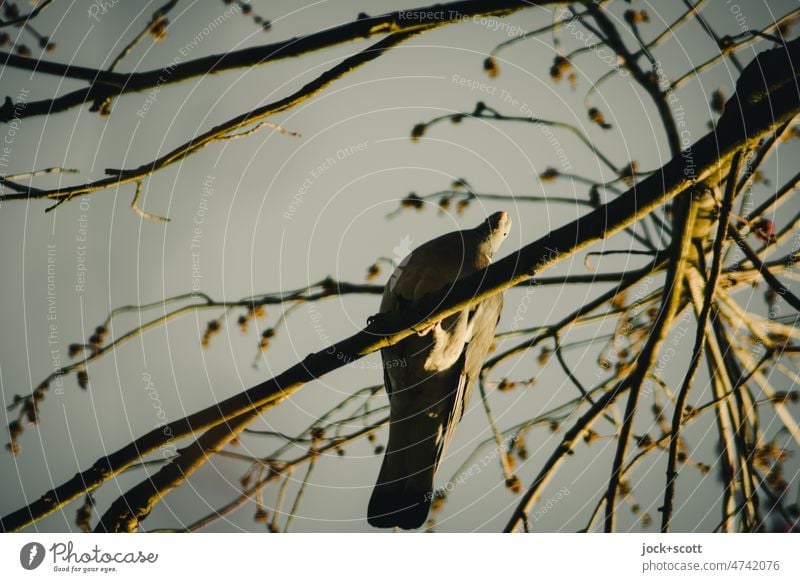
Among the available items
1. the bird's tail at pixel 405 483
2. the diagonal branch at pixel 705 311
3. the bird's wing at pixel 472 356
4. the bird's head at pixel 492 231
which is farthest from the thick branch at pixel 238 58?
the bird's tail at pixel 405 483

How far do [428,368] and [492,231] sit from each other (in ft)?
1.66

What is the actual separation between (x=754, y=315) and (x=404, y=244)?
1.16 meters

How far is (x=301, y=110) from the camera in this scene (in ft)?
5.44

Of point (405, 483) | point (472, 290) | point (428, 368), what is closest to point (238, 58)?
point (472, 290)

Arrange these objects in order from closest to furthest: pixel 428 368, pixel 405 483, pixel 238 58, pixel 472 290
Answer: pixel 472 290 < pixel 238 58 < pixel 405 483 < pixel 428 368

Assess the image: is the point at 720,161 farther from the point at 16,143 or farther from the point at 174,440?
the point at 16,143

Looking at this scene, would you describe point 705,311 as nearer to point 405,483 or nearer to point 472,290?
point 472,290

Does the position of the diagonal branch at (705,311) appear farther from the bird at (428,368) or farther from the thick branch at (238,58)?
the thick branch at (238,58)

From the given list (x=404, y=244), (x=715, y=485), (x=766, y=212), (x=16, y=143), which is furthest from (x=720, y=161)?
(x=16, y=143)

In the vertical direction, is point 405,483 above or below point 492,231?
below

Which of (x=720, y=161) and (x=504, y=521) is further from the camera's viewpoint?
(x=504, y=521)

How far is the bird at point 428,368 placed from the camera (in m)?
1.67

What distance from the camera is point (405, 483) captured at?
1.68m

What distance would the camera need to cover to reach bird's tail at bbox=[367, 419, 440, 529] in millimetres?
1649
